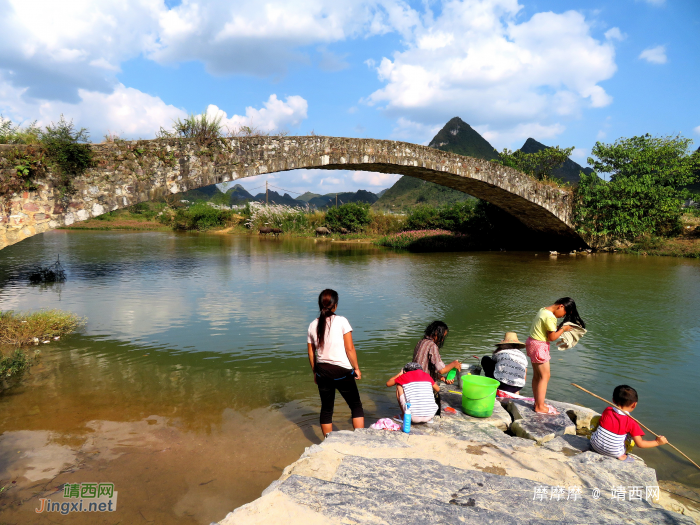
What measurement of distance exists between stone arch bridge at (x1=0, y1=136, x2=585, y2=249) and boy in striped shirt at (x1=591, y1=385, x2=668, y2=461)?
8828mm

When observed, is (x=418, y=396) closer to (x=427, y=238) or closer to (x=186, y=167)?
(x=186, y=167)

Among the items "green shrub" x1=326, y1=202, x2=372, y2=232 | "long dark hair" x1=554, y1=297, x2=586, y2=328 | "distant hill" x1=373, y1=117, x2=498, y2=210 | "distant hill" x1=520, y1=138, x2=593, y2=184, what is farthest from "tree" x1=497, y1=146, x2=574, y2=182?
"distant hill" x1=520, y1=138, x2=593, y2=184

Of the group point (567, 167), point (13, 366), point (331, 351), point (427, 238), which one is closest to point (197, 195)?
point (427, 238)

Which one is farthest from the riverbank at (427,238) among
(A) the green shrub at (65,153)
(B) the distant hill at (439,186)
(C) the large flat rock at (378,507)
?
(B) the distant hill at (439,186)

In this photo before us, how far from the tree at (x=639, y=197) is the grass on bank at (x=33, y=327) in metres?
20.0

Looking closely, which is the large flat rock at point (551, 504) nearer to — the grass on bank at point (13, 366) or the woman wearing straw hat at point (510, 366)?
the woman wearing straw hat at point (510, 366)

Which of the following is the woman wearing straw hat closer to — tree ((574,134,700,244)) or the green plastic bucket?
the green plastic bucket

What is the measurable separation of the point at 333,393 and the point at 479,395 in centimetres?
139

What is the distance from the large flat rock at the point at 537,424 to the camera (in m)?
3.65

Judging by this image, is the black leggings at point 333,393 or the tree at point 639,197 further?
the tree at point 639,197

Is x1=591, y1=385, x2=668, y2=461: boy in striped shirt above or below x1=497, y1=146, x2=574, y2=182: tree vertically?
below

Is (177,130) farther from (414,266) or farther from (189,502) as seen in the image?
(414,266)

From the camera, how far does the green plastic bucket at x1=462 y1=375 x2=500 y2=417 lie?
12.8 ft

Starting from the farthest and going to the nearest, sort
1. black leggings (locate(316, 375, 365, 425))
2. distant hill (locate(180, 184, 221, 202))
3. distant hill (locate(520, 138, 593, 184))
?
distant hill (locate(520, 138, 593, 184)) < distant hill (locate(180, 184, 221, 202)) < black leggings (locate(316, 375, 365, 425))
